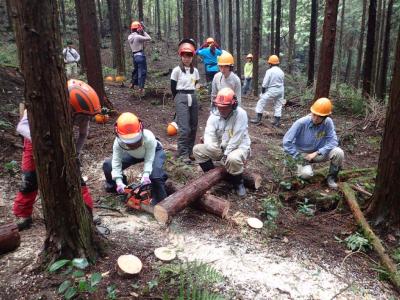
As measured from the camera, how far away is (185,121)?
6.32 metres

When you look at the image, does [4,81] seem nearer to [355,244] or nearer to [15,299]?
[15,299]

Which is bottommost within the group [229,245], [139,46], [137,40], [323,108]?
[229,245]

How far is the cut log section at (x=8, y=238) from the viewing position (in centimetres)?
330

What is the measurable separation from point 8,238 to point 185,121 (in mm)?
3651

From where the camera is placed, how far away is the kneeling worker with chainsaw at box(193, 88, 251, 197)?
16.8 feet

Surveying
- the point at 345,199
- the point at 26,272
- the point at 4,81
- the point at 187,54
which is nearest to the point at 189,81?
the point at 187,54

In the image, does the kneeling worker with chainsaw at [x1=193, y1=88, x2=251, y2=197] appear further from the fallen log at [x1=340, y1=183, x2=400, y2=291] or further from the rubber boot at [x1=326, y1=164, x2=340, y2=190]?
the fallen log at [x1=340, y1=183, x2=400, y2=291]

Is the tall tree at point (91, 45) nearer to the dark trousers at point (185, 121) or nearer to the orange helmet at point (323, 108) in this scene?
the dark trousers at point (185, 121)

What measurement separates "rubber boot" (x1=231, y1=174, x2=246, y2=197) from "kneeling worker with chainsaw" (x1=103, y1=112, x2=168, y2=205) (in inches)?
48.6

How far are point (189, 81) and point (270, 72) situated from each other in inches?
164

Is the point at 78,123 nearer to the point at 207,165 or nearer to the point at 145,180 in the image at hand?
the point at 145,180

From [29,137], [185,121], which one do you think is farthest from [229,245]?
[185,121]

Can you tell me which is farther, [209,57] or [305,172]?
[209,57]

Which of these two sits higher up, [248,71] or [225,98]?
[225,98]
